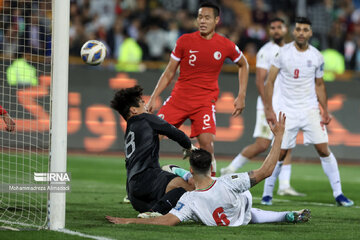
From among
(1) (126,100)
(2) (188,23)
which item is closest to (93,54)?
(1) (126,100)

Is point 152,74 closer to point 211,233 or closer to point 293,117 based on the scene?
point 293,117

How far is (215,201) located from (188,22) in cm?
1523

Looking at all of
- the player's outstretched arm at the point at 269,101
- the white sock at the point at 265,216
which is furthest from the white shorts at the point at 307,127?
the white sock at the point at 265,216

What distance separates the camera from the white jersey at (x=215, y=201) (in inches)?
284

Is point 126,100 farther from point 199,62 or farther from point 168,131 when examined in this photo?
point 199,62

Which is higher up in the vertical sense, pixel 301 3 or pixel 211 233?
pixel 301 3

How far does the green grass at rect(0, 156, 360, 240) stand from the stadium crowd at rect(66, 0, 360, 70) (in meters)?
5.75

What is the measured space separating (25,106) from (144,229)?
861 centimetres

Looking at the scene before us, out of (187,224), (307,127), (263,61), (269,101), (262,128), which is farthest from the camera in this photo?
(262,128)

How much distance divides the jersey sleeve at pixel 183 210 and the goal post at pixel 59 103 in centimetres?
109

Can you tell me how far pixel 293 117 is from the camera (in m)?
10.5

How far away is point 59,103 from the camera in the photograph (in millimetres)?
6875


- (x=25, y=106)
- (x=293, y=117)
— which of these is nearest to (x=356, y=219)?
(x=293, y=117)

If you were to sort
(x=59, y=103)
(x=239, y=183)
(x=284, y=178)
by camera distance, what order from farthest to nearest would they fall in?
(x=284, y=178) → (x=239, y=183) → (x=59, y=103)
